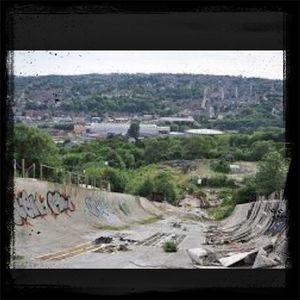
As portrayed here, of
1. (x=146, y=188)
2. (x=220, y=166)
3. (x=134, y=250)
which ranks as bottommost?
(x=134, y=250)

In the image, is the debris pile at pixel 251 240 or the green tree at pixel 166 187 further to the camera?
the green tree at pixel 166 187

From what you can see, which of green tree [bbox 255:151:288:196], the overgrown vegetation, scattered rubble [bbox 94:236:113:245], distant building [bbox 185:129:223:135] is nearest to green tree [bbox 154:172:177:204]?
the overgrown vegetation

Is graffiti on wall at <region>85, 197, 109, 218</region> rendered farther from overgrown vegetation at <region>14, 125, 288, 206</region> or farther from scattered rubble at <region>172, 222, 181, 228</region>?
scattered rubble at <region>172, 222, 181, 228</region>

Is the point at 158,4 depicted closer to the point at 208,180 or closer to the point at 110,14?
the point at 110,14

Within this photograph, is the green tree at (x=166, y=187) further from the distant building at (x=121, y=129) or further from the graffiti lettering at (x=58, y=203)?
the graffiti lettering at (x=58, y=203)

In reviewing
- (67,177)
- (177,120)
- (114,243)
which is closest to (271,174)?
(177,120)

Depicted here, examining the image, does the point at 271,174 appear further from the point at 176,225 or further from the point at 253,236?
the point at 176,225

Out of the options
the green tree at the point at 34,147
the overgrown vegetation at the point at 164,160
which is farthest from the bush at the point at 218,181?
the green tree at the point at 34,147
